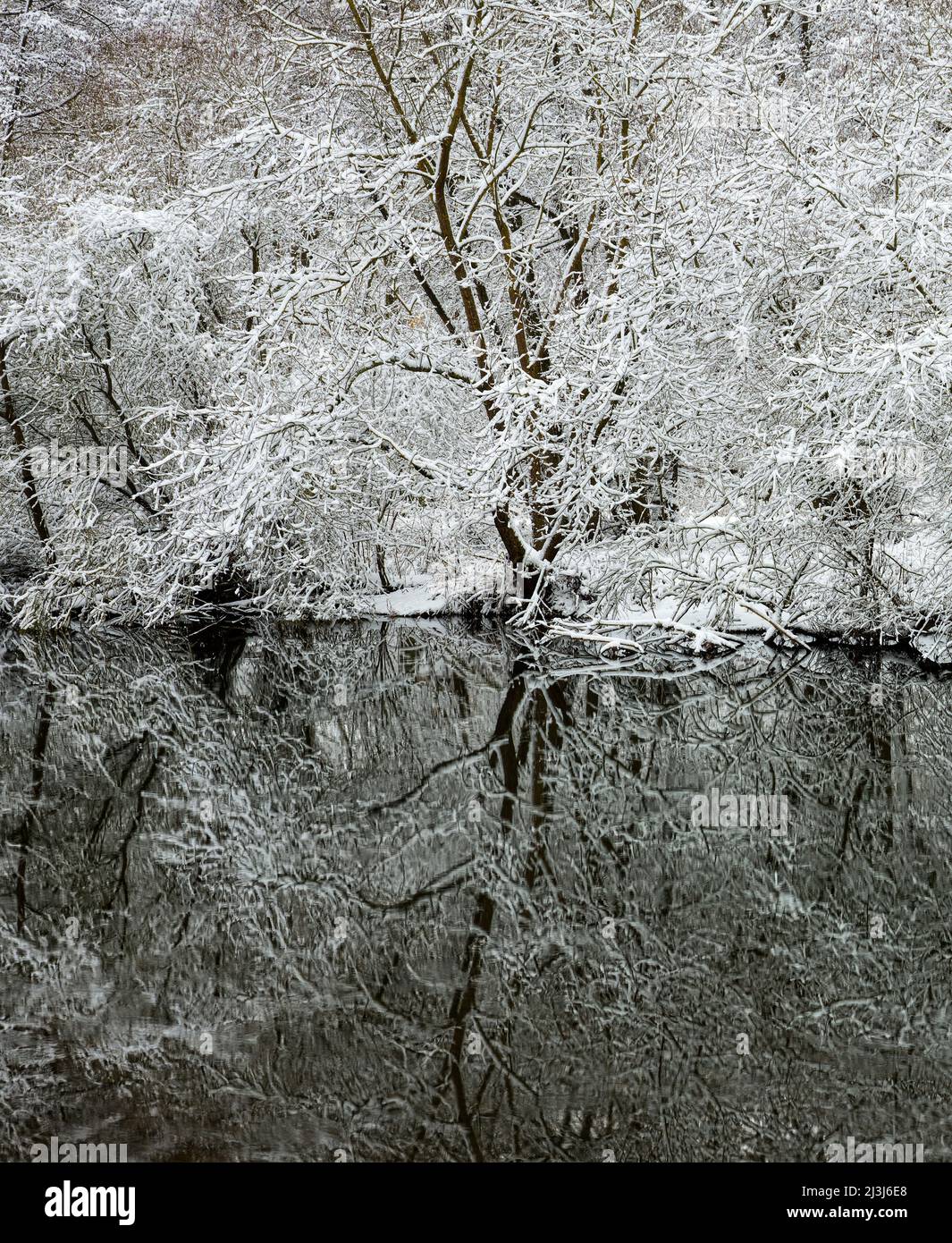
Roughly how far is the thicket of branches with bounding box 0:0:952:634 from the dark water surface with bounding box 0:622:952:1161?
8.07 feet

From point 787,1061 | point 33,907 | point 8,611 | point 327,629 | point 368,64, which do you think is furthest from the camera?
point 8,611

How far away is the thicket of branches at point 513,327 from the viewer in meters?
11.0

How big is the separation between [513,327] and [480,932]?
10.2 m

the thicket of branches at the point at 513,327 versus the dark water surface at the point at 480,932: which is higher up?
the thicket of branches at the point at 513,327

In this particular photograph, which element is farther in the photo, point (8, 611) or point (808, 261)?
point (8, 611)

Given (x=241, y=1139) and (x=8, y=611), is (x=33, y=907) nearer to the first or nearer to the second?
(x=241, y=1139)

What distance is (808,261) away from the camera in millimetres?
11320

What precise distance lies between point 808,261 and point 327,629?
7616 mm

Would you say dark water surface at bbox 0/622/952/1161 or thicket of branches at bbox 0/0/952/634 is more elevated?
thicket of branches at bbox 0/0/952/634

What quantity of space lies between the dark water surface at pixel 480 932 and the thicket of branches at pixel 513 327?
2.46 m

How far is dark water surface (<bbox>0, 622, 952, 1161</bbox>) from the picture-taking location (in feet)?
12.4

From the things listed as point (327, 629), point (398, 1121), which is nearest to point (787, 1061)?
point (398, 1121)
